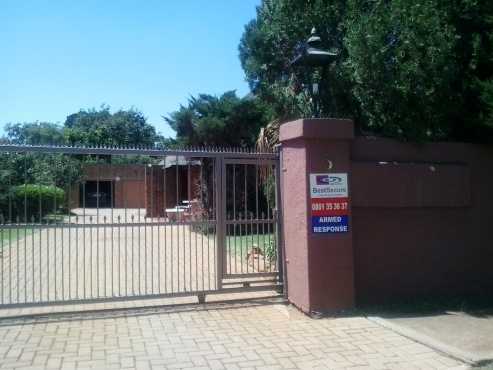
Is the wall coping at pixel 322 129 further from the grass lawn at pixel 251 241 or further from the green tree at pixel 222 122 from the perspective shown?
the green tree at pixel 222 122

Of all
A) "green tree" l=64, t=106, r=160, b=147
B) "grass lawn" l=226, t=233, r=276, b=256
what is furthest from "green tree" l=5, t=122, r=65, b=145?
"grass lawn" l=226, t=233, r=276, b=256

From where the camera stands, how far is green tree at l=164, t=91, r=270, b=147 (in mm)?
18719

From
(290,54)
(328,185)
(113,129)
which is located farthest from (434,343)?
(113,129)

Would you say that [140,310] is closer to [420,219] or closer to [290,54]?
[420,219]

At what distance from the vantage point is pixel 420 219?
815 cm

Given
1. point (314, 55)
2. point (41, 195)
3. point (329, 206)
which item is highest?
point (314, 55)

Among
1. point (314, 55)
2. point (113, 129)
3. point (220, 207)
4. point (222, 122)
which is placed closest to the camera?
point (314, 55)

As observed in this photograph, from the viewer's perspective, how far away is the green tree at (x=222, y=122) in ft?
61.4

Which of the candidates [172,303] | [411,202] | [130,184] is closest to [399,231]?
[411,202]

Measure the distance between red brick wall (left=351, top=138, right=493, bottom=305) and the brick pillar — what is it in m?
0.35

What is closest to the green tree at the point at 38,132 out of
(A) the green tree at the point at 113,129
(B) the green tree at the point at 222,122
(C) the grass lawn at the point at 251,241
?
(A) the green tree at the point at 113,129

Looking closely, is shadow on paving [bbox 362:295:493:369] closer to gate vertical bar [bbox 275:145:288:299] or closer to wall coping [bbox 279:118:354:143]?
gate vertical bar [bbox 275:145:288:299]

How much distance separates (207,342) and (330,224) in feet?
7.68

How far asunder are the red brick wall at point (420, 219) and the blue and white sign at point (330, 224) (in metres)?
0.34
